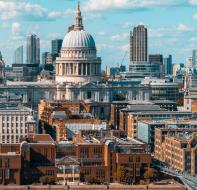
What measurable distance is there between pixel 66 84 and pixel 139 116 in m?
28.5

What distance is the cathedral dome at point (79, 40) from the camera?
121 m

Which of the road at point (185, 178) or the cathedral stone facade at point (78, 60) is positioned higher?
the cathedral stone facade at point (78, 60)

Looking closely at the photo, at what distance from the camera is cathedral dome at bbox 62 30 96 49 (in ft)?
397

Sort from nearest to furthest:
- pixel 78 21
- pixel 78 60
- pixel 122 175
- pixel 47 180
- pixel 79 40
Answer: pixel 47 180 < pixel 122 175 < pixel 78 60 < pixel 79 40 < pixel 78 21

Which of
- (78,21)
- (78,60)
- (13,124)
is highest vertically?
(78,21)

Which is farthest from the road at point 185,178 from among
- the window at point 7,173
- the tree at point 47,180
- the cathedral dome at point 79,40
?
the cathedral dome at point 79,40

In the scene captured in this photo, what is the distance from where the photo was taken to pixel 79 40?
398ft

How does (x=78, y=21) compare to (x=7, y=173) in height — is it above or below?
above

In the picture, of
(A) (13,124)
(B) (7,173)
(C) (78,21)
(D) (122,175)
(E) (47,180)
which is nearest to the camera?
(E) (47,180)

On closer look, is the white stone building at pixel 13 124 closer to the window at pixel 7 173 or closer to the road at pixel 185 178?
the road at pixel 185 178

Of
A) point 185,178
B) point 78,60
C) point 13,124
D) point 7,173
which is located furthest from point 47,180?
point 78,60

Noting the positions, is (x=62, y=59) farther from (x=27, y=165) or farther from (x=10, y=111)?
(x=27, y=165)

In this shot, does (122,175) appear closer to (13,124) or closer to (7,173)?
(7,173)

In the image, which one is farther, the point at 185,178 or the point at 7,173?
the point at 185,178
